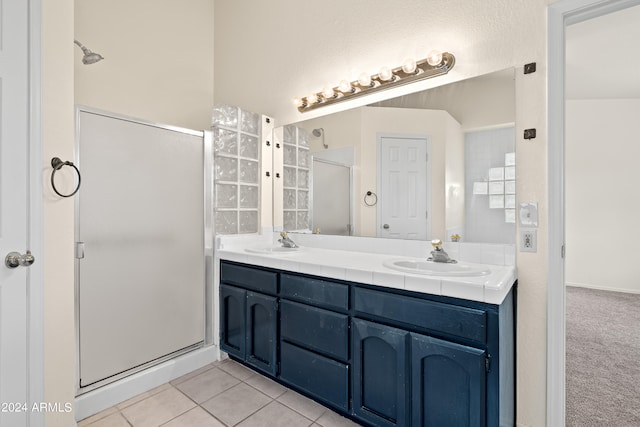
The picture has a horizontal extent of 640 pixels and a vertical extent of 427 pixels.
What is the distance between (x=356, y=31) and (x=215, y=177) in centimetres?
148

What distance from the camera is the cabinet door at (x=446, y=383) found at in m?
1.16

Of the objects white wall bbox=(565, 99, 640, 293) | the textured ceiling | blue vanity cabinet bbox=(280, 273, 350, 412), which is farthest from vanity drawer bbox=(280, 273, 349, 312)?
white wall bbox=(565, 99, 640, 293)

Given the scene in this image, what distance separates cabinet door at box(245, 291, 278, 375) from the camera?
190 centimetres

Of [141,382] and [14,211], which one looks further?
[141,382]

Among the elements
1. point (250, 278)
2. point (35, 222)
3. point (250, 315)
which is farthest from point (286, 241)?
point (35, 222)

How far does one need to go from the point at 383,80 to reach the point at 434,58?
342 millimetres

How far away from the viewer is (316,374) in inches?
65.7

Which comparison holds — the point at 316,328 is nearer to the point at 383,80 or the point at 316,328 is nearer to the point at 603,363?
the point at 383,80

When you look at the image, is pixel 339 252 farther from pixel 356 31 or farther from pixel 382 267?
pixel 356 31

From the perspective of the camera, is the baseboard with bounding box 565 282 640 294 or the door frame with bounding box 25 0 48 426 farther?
the baseboard with bounding box 565 282 640 294

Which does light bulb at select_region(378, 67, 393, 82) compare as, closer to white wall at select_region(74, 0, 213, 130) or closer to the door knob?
white wall at select_region(74, 0, 213, 130)

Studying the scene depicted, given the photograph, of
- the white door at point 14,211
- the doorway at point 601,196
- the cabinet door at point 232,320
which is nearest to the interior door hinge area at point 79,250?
the white door at point 14,211

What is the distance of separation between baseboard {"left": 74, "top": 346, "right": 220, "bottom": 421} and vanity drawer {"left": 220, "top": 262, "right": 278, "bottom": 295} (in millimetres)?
588

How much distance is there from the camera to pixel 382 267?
1555mm
